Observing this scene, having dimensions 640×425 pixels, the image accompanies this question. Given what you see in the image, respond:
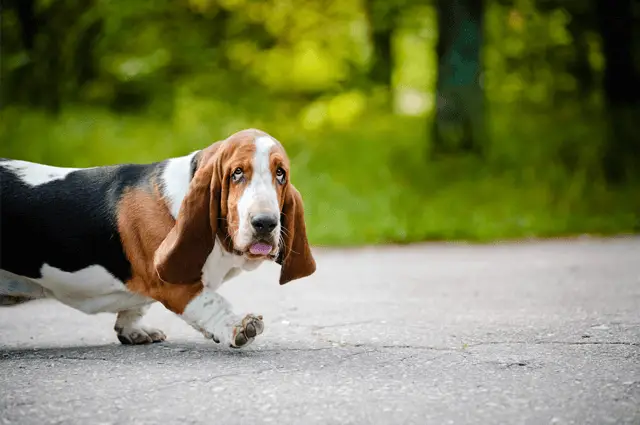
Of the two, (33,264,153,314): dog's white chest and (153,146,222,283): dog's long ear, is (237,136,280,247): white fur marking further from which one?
(33,264,153,314): dog's white chest

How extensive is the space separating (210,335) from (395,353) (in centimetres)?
86

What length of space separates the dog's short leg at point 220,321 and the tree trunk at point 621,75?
33.4ft

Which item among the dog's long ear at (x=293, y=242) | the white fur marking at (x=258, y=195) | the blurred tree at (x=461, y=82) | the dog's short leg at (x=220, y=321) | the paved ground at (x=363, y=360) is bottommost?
the paved ground at (x=363, y=360)

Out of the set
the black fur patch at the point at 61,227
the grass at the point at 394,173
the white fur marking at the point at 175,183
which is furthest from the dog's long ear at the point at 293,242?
the grass at the point at 394,173

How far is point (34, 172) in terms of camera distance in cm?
477

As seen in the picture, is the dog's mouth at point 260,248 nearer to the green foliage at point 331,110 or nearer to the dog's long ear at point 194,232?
the dog's long ear at point 194,232

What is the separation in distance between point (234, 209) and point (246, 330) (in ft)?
1.81

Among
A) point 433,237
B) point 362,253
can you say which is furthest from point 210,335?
point 433,237

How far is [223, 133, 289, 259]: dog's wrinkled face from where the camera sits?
13.6ft

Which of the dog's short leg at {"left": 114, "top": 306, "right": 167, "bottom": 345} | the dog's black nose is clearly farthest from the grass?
the dog's black nose

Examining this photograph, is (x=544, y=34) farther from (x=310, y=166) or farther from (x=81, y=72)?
(x=81, y=72)

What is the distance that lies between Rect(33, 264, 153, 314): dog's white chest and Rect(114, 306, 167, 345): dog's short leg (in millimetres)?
184

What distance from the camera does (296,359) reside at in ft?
13.8

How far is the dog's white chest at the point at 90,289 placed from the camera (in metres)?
4.56
